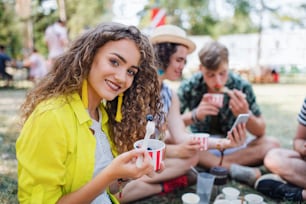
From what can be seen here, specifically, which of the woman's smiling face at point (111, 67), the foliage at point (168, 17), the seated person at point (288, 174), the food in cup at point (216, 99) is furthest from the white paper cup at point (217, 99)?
the foliage at point (168, 17)

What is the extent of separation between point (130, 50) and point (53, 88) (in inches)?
18.3

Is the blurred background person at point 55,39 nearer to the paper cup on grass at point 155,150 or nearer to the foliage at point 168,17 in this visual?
the foliage at point 168,17

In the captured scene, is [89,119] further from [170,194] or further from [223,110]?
[223,110]

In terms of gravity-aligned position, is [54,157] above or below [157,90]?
below

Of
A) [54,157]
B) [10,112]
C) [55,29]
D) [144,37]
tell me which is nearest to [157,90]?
[144,37]

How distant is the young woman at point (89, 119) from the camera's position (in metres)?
1.46

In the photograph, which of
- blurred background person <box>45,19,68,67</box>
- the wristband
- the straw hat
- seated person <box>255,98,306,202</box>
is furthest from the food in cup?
blurred background person <box>45,19,68,67</box>

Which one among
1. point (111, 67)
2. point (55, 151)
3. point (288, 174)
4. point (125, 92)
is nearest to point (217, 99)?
point (288, 174)

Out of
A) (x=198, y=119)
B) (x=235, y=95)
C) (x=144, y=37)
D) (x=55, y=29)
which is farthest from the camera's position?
(x=55, y=29)

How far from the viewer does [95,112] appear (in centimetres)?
191

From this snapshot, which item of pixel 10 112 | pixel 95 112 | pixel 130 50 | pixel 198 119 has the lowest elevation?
pixel 10 112

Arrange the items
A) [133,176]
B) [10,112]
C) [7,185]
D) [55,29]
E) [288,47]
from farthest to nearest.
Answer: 1. [288,47]
2. [55,29]
3. [10,112]
4. [7,185]
5. [133,176]

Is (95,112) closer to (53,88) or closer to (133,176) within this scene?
(53,88)

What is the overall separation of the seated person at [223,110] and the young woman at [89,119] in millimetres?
1192
